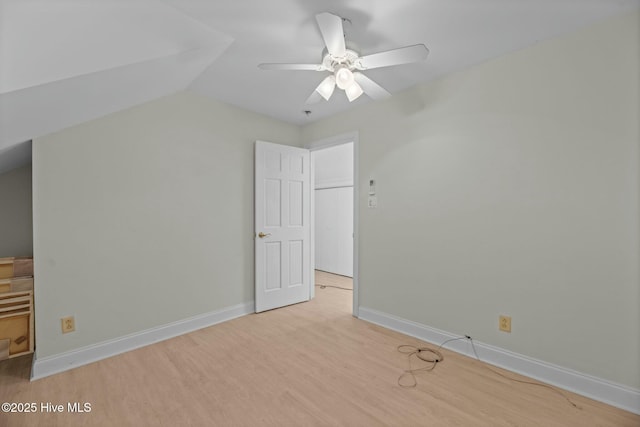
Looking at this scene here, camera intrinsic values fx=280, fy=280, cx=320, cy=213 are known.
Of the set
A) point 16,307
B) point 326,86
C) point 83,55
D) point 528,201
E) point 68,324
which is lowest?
point 68,324

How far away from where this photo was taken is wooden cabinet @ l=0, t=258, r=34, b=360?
2008mm

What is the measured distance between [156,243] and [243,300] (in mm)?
1172

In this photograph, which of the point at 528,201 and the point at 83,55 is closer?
the point at 83,55

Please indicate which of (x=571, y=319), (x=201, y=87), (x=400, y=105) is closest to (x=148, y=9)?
(x=201, y=87)

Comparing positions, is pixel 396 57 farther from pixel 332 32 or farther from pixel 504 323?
pixel 504 323

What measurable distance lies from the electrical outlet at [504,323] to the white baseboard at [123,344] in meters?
2.56

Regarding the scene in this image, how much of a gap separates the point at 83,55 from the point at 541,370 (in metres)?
3.44

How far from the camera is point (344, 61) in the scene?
1852mm

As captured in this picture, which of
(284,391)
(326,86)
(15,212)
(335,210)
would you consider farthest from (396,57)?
(335,210)

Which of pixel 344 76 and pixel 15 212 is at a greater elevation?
pixel 344 76

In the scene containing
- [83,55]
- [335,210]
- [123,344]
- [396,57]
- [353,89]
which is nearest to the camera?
[83,55]

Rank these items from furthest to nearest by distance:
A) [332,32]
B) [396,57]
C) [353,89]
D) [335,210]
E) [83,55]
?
1. [335,210]
2. [353,89]
3. [396,57]
4. [332,32]
5. [83,55]

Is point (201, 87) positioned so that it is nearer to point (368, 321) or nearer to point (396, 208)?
point (396, 208)

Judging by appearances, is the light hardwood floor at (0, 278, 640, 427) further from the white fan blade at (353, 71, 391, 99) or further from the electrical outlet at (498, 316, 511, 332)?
the white fan blade at (353, 71, 391, 99)
